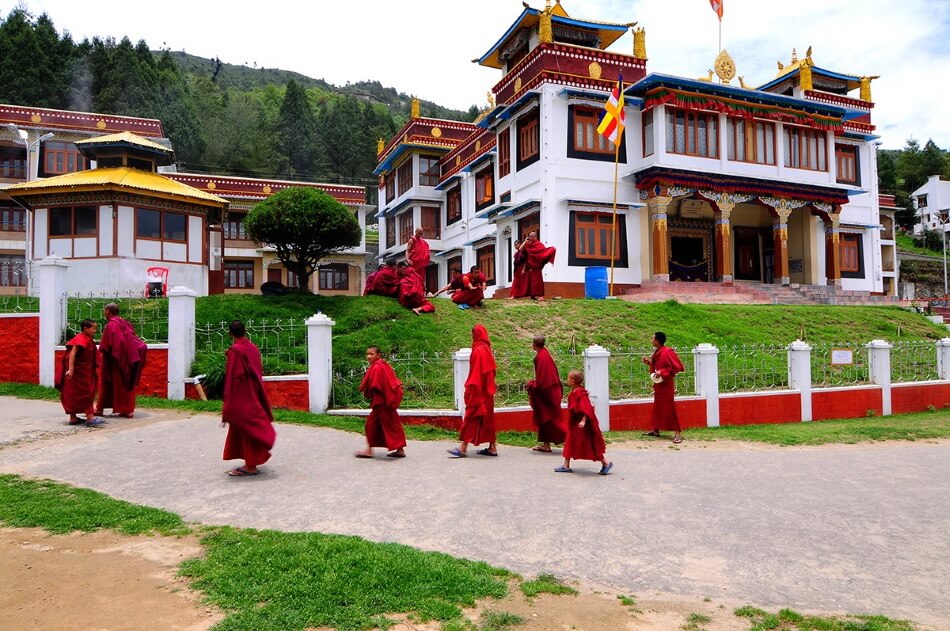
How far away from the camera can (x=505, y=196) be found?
80.4 ft

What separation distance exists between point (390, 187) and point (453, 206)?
6.71m

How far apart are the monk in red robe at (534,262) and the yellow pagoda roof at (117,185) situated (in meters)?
9.58

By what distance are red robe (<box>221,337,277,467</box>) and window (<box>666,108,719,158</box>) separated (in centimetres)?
1838

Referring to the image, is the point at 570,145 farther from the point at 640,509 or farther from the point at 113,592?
the point at 113,592

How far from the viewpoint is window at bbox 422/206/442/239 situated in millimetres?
33094

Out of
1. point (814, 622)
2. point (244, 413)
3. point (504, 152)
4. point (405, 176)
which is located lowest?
point (814, 622)

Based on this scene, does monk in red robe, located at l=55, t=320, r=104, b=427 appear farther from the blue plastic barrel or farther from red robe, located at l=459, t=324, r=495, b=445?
Answer: the blue plastic barrel

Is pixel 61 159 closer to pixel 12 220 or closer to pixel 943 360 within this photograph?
pixel 12 220

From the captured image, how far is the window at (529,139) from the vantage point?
2228cm

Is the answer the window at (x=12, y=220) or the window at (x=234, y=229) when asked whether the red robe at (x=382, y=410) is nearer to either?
the window at (x=234, y=229)

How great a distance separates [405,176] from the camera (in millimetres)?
34562

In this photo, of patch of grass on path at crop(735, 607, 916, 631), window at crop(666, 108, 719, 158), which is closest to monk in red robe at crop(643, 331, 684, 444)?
patch of grass on path at crop(735, 607, 916, 631)

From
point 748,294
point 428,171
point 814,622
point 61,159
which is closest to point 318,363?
point 814,622

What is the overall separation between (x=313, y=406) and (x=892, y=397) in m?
11.1
